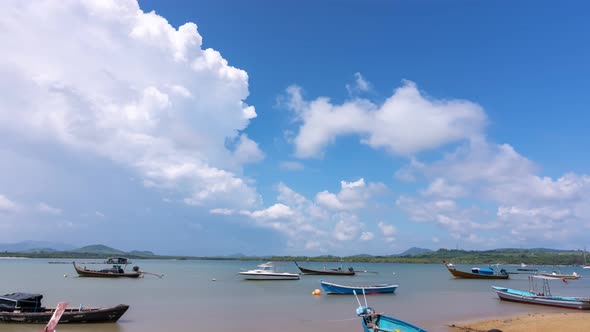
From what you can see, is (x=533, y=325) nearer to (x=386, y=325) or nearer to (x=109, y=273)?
(x=386, y=325)

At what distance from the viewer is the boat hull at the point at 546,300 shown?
924 inches

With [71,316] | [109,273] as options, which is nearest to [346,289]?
[71,316]

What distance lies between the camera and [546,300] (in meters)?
24.9

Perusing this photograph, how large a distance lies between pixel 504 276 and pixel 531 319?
3999cm

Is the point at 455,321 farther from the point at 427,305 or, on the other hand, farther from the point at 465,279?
the point at 465,279

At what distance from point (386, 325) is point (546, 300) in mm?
16622

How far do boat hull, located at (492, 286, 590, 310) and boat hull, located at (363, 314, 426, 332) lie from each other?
1597 centimetres

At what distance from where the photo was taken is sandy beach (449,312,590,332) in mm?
15977

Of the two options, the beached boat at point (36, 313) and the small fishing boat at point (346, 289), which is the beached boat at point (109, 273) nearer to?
the small fishing boat at point (346, 289)

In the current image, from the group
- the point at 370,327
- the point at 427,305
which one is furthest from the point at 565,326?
the point at 427,305

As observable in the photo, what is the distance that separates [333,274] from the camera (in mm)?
56656

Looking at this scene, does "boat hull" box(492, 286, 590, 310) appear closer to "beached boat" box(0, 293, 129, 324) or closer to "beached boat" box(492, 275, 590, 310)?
"beached boat" box(492, 275, 590, 310)

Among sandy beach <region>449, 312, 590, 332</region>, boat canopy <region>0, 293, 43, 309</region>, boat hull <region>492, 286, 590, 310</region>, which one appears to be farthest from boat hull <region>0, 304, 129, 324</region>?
boat hull <region>492, 286, 590, 310</region>

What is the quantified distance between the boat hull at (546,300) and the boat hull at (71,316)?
2447 cm
